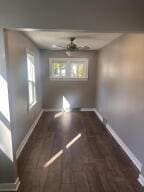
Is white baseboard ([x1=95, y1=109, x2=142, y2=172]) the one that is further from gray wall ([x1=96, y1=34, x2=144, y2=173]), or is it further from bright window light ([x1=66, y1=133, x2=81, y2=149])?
bright window light ([x1=66, y1=133, x2=81, y2=149])

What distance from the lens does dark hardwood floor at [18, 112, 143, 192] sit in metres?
2.24

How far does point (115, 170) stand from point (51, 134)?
192 cm

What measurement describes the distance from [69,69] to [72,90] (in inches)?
32.8

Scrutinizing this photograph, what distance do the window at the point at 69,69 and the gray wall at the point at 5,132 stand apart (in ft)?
13.8

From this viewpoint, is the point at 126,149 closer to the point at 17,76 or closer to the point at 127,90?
the point at 127,90

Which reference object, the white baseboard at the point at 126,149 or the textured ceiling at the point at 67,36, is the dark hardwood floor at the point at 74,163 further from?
the textured ceiling at the point at 67,36

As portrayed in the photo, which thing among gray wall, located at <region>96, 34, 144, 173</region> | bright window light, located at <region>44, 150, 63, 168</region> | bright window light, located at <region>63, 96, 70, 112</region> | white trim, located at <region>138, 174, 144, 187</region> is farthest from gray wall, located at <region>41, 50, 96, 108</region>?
white trim, located at <region>138, 174, 144, 187</region>

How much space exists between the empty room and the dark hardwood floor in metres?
0.01

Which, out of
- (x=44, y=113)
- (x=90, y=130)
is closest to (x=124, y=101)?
(x=90, y=130)

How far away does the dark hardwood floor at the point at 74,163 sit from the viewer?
224cm

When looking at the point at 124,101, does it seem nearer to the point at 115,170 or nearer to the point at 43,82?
the point at 115,170

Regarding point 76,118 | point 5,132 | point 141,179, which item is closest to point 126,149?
point 141,179

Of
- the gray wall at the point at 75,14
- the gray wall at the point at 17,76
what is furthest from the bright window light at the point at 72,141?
the gray wall at the point at 75,14

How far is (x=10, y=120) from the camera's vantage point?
1998 mm
